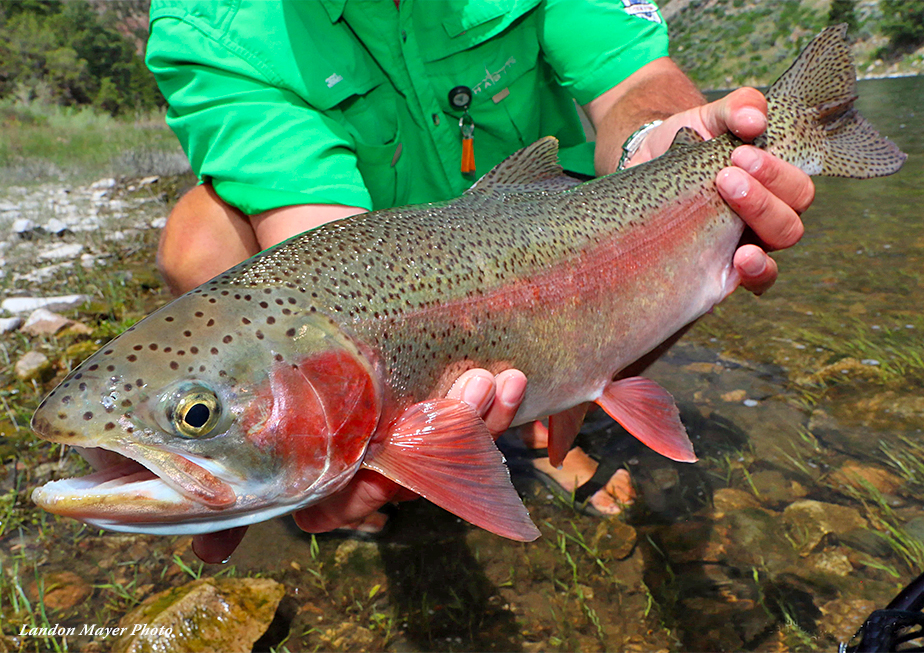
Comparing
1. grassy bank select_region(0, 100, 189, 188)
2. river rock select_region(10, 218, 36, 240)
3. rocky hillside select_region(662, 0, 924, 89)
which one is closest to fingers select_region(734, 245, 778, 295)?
river rock select_region(10, 218, 36, 240)

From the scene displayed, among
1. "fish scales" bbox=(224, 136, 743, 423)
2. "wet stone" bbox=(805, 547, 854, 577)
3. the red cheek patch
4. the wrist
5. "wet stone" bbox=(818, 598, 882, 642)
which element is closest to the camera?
the red cheek patch

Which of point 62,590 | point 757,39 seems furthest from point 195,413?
point 757,39

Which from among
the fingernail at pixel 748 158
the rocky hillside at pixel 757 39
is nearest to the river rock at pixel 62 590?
the fingernail at pixel 748 158

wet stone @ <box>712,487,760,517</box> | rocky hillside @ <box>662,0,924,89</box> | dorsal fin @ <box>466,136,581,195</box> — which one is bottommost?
rocky hillside @ <box>662,0,924,89</box>

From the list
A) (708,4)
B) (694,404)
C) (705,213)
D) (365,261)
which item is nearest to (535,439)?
(694,404)

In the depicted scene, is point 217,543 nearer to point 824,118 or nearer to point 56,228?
point 824,118

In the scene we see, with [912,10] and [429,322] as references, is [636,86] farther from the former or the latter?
[912,10]

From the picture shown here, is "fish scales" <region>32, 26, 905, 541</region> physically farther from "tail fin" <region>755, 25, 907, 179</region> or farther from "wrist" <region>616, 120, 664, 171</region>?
"wrist" <region>616, 120, 664, 171</region>
